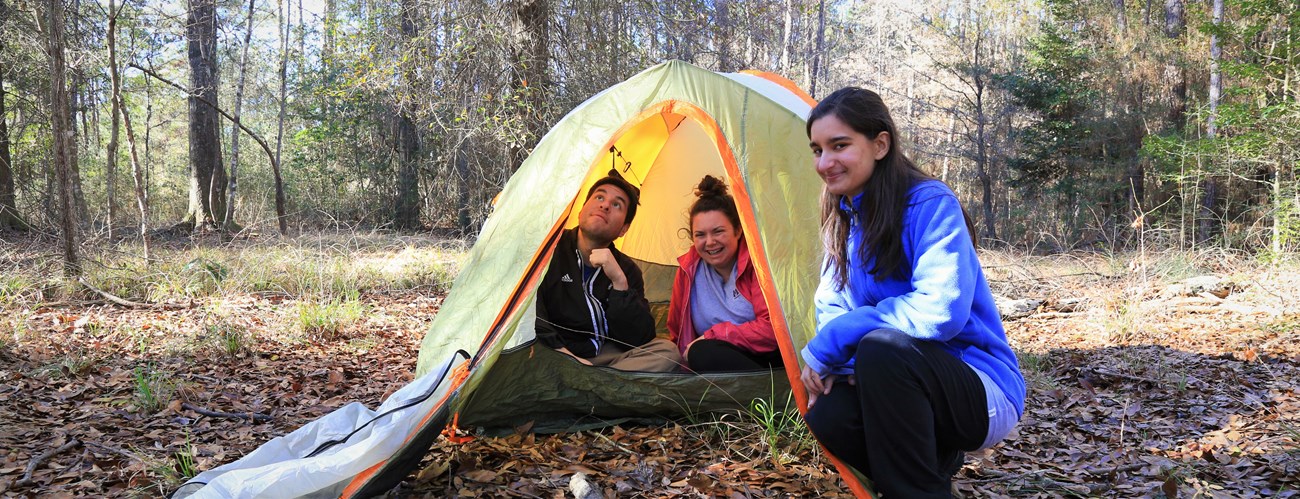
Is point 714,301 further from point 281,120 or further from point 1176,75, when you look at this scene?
point 281,120

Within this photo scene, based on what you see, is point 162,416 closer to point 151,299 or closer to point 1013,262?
point 151,299

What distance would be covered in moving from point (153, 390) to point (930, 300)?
315 centimetres

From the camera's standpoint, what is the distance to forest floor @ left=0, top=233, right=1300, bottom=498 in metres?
2.38

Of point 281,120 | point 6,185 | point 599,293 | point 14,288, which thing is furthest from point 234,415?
point 281,120

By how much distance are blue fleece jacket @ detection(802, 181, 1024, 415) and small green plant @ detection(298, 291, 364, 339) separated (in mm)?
3445

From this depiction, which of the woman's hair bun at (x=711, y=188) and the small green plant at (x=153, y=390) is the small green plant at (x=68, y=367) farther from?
the woman's hair bun at (x=711, y=188)

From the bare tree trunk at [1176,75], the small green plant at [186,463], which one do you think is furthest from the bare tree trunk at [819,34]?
the small green plant at [186,463]

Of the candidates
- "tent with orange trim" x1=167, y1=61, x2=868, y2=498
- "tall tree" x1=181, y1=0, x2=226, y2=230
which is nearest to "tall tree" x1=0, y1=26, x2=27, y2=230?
"tall tree" x1=181, y1=0, x2=226, y2=230

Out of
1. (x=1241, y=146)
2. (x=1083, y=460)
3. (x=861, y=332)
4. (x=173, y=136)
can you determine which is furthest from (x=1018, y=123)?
(x=173, y=136)

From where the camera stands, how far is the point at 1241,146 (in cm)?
732

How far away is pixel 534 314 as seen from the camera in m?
2.97

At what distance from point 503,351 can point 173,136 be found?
76.8 ft

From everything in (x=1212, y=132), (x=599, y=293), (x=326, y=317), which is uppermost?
(x=1212, y=132)

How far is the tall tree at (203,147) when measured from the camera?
9984 mm
